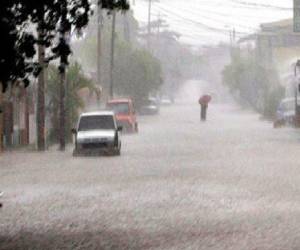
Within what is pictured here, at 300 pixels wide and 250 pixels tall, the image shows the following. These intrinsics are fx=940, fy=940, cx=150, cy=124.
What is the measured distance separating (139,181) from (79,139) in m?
9.51

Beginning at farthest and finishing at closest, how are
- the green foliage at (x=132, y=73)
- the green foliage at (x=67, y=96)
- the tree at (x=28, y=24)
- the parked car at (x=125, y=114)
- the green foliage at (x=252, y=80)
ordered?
the green foliage at (x=252, y=80) → the green foliage at (x=132, y=73) → the parked car at (x=125, y=114) → the green foliage at (x=67, y=96) → the tree at (x=28, y=24)

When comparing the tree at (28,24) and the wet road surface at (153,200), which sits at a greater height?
the tree at (28,24)

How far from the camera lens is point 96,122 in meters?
34.1

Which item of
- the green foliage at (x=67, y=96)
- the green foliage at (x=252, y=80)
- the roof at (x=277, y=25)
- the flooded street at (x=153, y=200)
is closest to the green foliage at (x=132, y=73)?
the green foliage at (x=252, y=80)

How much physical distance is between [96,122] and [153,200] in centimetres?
1573

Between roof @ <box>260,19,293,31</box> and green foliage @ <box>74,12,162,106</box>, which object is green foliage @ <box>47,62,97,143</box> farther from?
roof @ <box>260,19,293,31</box>

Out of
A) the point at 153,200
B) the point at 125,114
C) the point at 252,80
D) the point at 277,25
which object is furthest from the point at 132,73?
the point at 153,200

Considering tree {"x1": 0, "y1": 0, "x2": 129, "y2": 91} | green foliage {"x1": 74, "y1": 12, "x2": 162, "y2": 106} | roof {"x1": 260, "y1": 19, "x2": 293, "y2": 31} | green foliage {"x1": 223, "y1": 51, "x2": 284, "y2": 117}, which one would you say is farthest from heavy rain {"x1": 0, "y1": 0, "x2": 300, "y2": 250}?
roof {"x1": 260, "y1": 19, "x2": 293, "y2": 31}

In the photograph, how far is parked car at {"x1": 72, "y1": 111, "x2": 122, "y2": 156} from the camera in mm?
32281

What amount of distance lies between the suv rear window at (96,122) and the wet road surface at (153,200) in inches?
54.5

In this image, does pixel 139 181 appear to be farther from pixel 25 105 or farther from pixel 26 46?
pixel 25 105

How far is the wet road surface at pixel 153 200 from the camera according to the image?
1350cm

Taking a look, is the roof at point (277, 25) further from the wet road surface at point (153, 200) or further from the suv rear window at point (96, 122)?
the suv rear window at point (96, 122)

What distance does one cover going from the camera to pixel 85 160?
3091 cm
